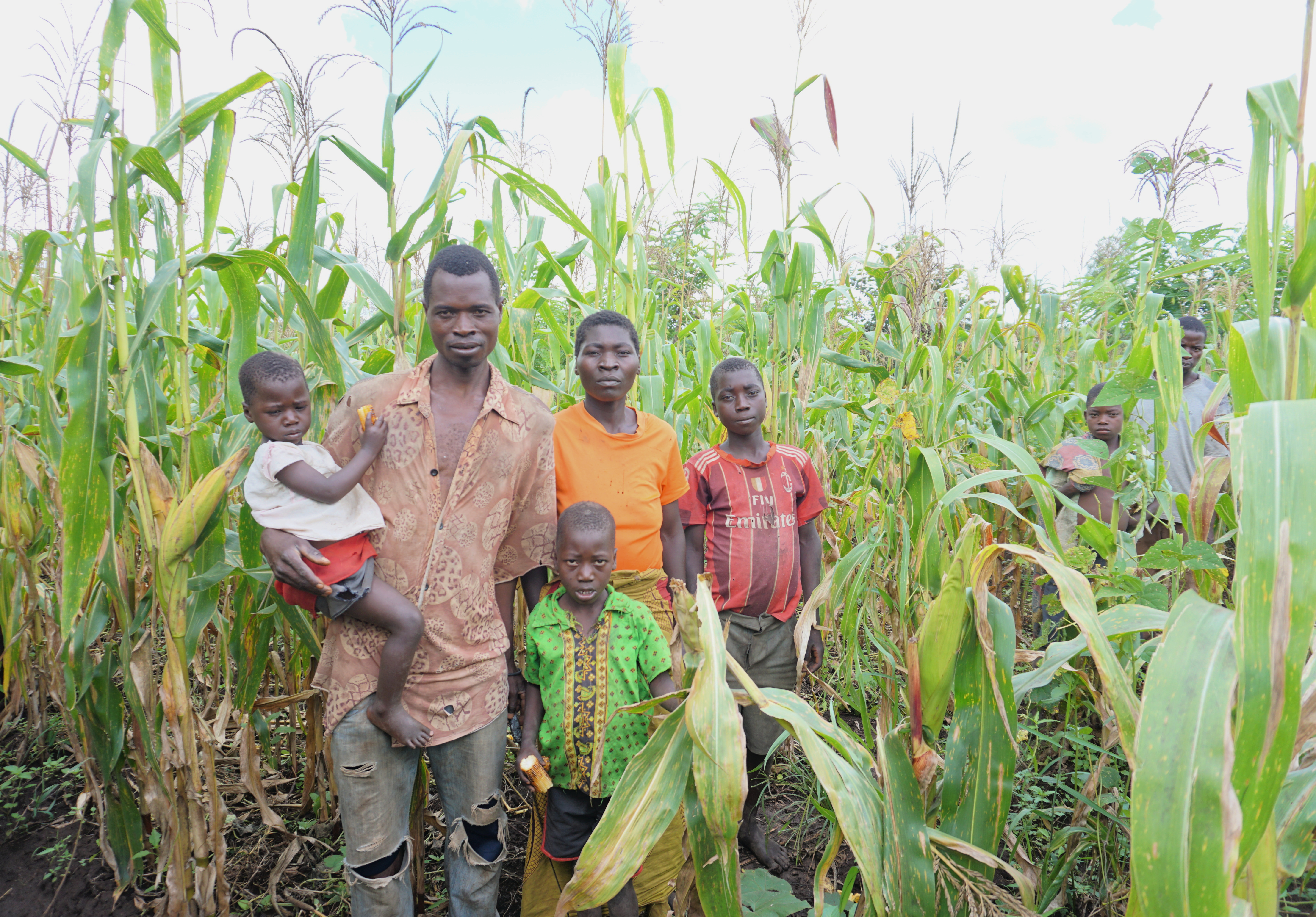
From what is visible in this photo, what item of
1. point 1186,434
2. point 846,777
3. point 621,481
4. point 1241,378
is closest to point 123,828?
point 621,481

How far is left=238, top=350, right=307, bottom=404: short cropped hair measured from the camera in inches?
61.7

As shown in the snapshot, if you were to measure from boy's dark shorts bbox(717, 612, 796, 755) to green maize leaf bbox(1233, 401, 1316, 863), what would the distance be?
157 cm

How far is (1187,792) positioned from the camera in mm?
722

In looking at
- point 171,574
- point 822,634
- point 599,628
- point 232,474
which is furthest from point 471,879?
point 822,634

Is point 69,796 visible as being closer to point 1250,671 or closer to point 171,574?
point 171,574

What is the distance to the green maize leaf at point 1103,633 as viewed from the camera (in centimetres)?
112

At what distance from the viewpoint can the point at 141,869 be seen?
6.91ft

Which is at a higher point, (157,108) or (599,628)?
(157,108)

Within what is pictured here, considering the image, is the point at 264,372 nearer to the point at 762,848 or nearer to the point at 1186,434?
the point at 762,848

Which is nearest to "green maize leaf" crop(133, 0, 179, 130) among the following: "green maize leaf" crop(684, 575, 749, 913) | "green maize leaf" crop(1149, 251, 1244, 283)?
"green maize leaf" crop(684, 575, 749, 913)

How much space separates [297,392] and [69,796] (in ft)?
6.54

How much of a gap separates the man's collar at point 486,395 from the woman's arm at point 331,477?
4.5 inches

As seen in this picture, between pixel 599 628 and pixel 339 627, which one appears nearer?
pixel 339 627

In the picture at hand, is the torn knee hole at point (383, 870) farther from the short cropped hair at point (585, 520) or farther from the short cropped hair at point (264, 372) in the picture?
the short cropped hair at point (264, 372)
